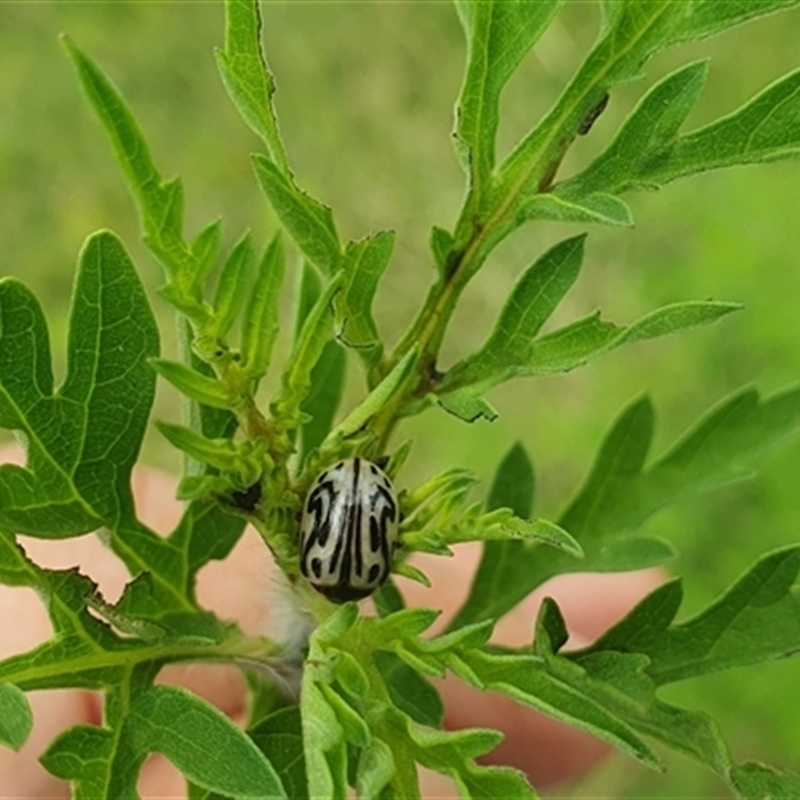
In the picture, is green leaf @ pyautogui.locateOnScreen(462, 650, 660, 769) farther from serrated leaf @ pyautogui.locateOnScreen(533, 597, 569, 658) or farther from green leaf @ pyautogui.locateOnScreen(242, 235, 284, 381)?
green leaf @ pyautogui.locateOnScreen(242, 235, 284, 381)

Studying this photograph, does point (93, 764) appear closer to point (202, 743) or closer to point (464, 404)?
point (202, 743)

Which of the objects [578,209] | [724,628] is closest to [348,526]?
[578,209]

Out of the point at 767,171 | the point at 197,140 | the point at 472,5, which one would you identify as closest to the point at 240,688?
the point at 472,5

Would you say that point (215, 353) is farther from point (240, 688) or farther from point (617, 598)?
point (617, 598)

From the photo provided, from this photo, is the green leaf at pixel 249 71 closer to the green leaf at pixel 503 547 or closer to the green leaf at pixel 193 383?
the green leaf at pixel 193 383

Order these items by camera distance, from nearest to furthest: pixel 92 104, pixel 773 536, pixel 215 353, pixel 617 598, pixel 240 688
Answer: pixel 92 104 < pixel 215 353 < pixel 240 688 < pixel 617 598 < pixel 773 536

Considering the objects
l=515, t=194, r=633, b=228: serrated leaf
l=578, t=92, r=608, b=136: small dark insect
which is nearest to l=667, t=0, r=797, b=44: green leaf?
l=578, t=92, r=608, b=136: small dark insect
